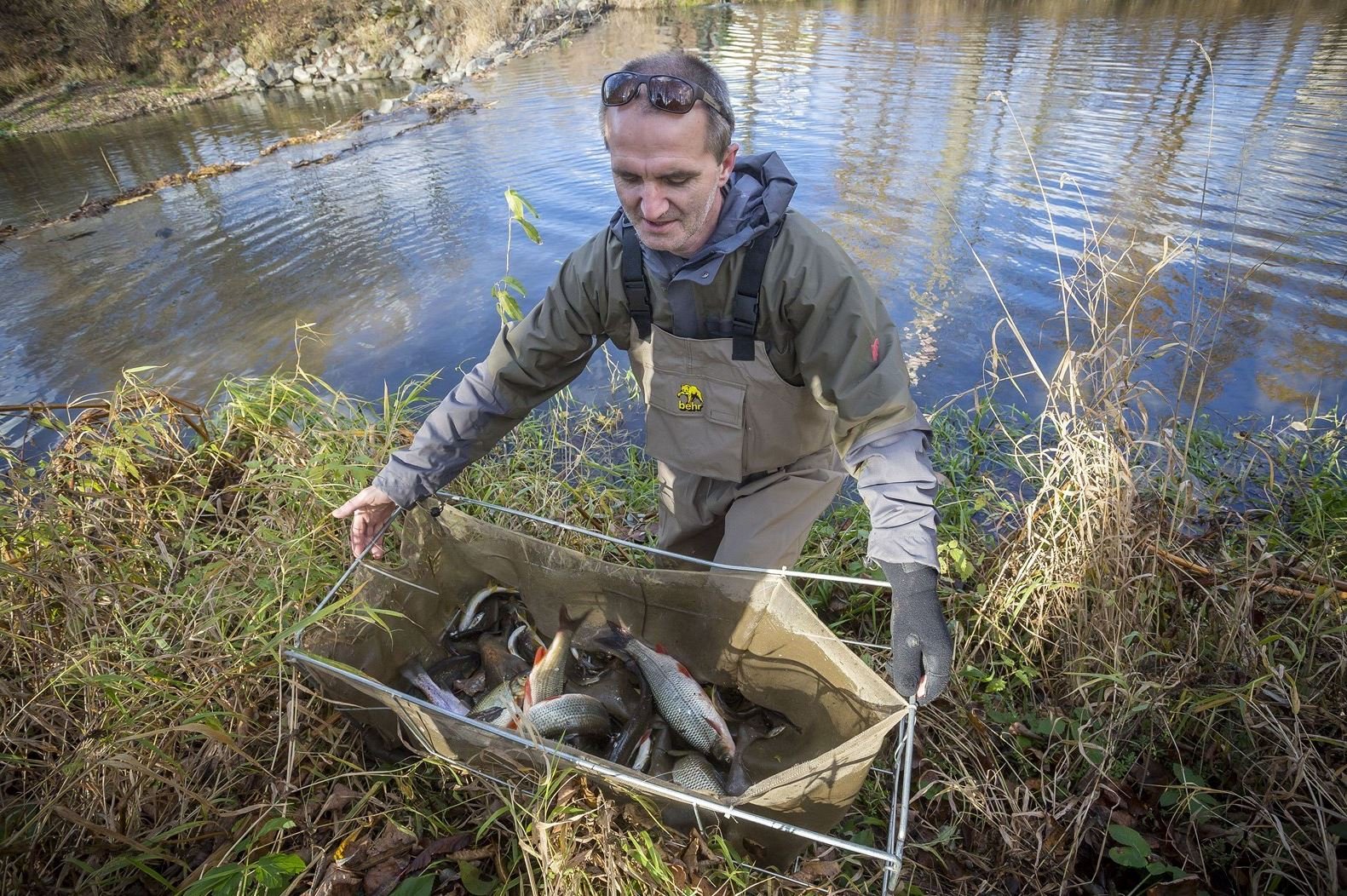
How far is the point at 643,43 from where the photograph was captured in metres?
22.4

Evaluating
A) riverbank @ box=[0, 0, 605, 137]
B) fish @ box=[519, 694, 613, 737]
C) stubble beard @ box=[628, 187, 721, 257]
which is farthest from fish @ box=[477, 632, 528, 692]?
riverbank @ box=[0, 0, 605, 137]

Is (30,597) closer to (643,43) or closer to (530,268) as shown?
(530,268)

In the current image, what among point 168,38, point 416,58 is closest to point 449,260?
point 416,58

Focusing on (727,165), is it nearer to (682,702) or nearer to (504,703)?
(682,702)

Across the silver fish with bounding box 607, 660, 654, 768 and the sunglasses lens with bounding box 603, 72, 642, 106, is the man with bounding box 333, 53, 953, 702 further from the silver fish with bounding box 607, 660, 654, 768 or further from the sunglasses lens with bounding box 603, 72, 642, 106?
the silver fish with bounding box 607, 660, 654, 768

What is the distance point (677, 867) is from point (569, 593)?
1155mm

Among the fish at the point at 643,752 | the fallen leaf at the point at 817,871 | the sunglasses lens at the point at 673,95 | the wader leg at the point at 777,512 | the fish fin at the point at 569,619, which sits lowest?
the fallen leaf at the point at 817,871

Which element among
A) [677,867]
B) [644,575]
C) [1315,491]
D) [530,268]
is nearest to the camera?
[677,867]

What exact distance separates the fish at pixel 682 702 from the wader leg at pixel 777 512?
49cm

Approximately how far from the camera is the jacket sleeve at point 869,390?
216cm

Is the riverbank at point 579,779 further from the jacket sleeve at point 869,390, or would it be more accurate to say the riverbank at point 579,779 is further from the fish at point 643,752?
the jacket sleeve at point 869,390

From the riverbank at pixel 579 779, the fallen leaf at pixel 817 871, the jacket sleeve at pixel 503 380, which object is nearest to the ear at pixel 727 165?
the jacket sleeve at pixel 503 380

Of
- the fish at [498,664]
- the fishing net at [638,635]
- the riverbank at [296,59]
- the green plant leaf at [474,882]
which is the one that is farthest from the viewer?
the riverbank at [296,59]

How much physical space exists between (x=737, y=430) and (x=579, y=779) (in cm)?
135
